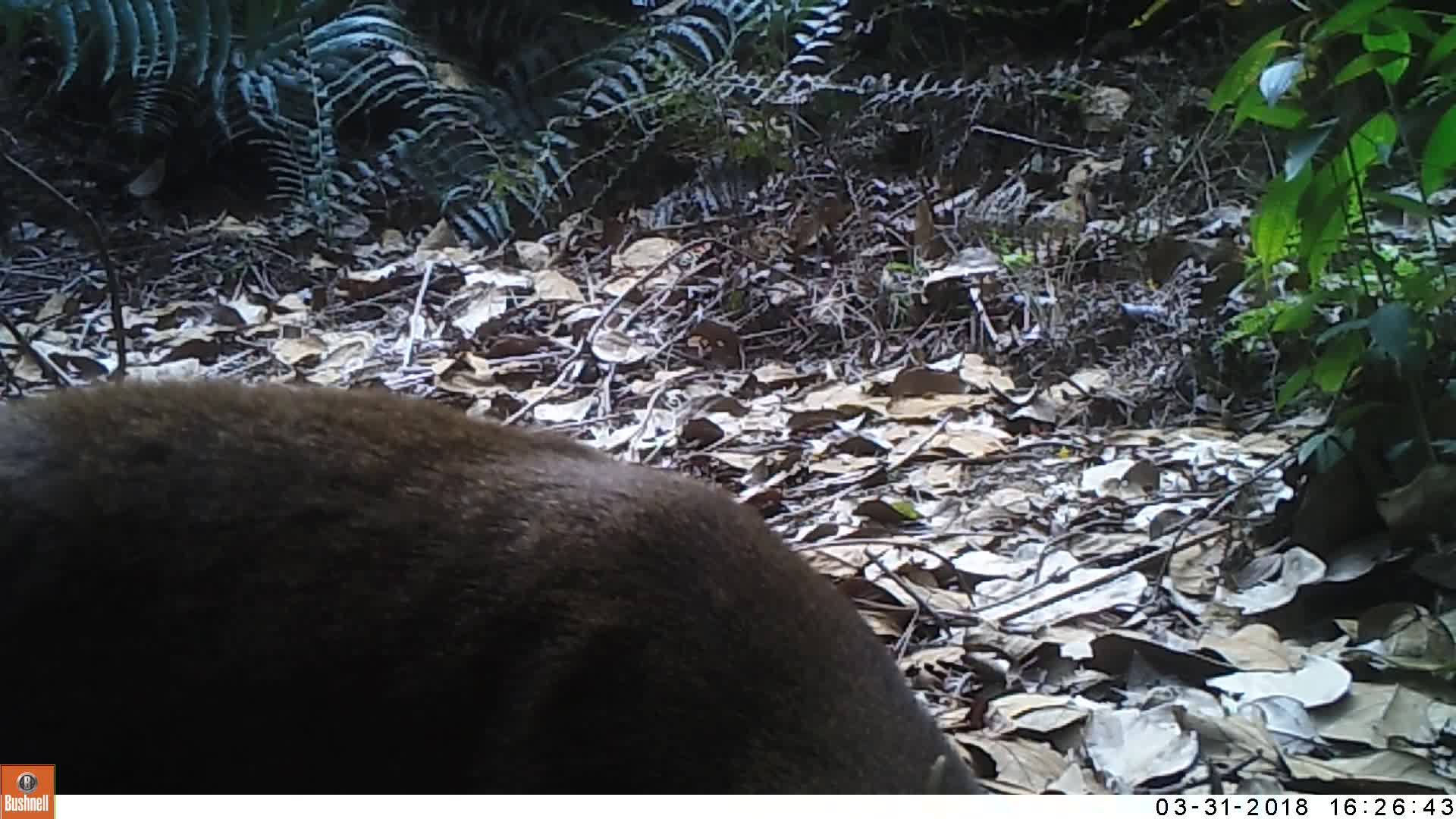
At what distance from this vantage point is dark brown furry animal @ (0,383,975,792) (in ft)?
2.91


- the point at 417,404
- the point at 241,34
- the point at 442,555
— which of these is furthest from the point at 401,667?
the point at 241,34

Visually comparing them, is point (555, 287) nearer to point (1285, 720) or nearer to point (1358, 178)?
point (1358, 178)

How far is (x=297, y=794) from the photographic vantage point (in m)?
0.91

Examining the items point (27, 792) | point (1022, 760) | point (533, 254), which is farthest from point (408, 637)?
point (533, 254)

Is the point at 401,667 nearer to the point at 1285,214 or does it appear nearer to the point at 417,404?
the point at 417,404

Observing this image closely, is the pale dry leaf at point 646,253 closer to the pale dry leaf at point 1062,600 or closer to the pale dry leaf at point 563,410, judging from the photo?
the pale dry leaf at point 563,410

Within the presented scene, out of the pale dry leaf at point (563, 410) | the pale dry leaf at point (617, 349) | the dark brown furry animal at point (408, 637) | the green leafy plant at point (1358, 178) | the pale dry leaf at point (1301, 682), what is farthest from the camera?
the pale dry leaf at point (617, 349)

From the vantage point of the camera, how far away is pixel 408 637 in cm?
93

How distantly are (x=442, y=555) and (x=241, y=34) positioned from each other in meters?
1.15

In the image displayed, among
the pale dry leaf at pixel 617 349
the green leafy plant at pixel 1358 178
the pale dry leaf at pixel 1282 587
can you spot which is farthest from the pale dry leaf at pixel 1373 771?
the pale dry leaf at pixel 617 349

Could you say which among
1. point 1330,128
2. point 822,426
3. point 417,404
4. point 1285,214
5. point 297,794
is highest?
point 1330,128

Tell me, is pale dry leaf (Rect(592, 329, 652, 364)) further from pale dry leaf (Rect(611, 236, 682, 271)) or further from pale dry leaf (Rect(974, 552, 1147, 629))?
pale dry leaf (Rect(974, 552, 1147, 629))

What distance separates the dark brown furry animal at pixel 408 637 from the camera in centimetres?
89

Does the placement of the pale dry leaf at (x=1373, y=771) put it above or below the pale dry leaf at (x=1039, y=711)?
above
